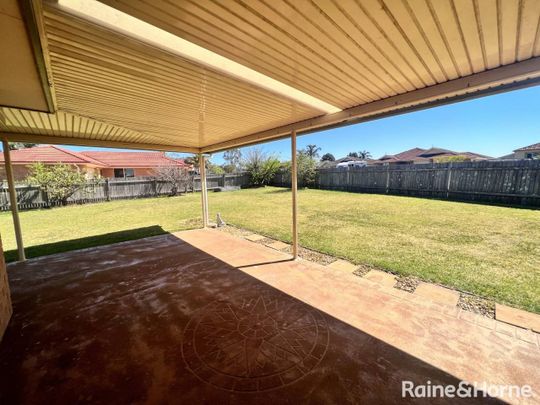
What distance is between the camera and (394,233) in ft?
17.6

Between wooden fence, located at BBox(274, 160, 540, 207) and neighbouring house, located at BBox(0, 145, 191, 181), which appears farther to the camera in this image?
neighbouring house, located at BBox(0, 145, 191, 181)

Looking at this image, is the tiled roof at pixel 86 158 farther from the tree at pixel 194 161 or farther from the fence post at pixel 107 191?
the tree at pixel 194 161

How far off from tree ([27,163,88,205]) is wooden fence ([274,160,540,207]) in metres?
14.1

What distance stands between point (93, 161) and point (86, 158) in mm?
765

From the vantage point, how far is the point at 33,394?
1.70m

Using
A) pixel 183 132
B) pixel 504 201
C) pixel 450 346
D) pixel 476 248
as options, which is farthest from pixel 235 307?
pixel 504 201

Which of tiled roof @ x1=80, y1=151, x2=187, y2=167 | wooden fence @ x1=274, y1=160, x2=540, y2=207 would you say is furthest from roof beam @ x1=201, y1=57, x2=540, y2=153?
tiled roof @ x1=80, y1=151, x2=187, y2=167

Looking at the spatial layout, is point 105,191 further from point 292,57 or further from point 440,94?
point 440,94

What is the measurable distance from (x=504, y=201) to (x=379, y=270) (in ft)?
27.1

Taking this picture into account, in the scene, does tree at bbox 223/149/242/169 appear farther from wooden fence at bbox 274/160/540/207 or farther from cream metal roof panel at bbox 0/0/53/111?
cream metal roof panel at bbox 0/0/53/111

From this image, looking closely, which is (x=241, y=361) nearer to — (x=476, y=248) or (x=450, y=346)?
(x=450, y=346)

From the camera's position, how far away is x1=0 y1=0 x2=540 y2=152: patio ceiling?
132 centimetres

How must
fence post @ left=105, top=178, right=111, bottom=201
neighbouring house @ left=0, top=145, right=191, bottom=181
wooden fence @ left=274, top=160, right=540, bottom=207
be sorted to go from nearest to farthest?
wooden fence @ left=274, top=160, right=540, bottom=207 → fence post @ left=105, top=178, right=111, bottom=201 → neighbouring house @ left=0, top=145, right=191, bottom=181

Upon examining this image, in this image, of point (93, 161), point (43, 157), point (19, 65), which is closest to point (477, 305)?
point (19, 65)
